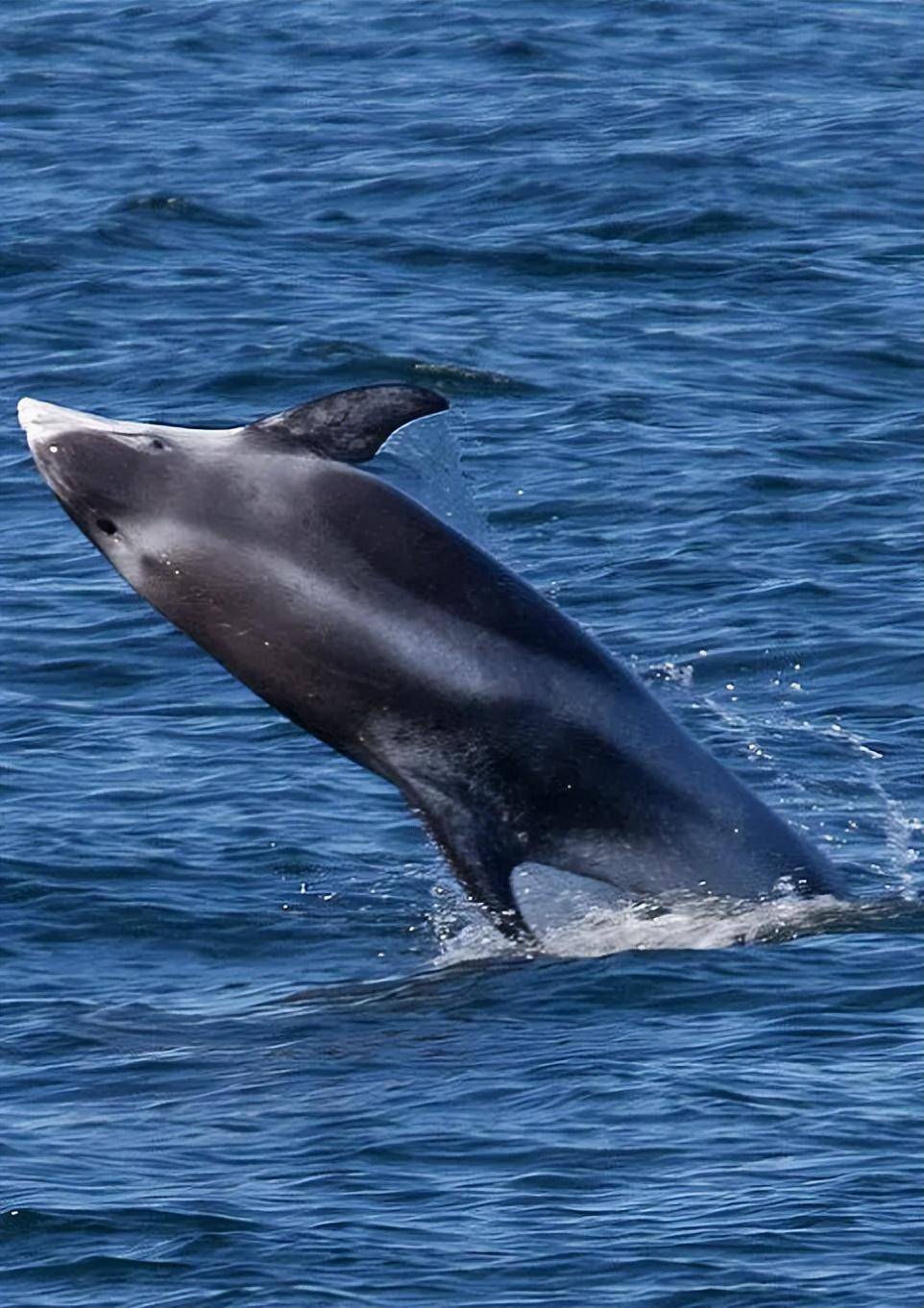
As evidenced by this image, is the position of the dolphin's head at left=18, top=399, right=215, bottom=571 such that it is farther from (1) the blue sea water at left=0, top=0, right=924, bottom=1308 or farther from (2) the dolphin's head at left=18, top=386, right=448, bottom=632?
(1) the blue sea water at left=0, top=0, right=924, bottom=1308

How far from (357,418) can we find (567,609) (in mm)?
8990

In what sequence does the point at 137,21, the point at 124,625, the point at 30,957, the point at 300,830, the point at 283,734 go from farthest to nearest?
the point at 137,21 < the point at 124,625 < the point at 283,734 < the point at 300,830 < the point at 30,957

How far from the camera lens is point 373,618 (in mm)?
17625

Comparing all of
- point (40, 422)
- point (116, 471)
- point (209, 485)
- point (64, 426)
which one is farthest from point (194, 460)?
point (40, 422)

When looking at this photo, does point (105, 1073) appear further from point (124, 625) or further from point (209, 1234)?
point (124, 625)

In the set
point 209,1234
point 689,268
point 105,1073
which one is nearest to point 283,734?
point 105,1073

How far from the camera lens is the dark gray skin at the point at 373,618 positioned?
17.6 m

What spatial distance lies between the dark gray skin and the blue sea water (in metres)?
0.44

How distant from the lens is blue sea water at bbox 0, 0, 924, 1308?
599 inches

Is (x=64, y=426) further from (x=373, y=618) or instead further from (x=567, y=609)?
(x=567, y=609)

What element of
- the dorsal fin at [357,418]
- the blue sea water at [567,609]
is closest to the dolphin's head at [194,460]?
the dorsal fin at [357,418]

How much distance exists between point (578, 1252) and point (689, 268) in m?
24.8

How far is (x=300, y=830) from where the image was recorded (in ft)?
72.5

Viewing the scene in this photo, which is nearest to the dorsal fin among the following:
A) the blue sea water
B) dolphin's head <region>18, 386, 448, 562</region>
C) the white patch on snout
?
dolphin's head <region>18, 386, 448, 562</region>
